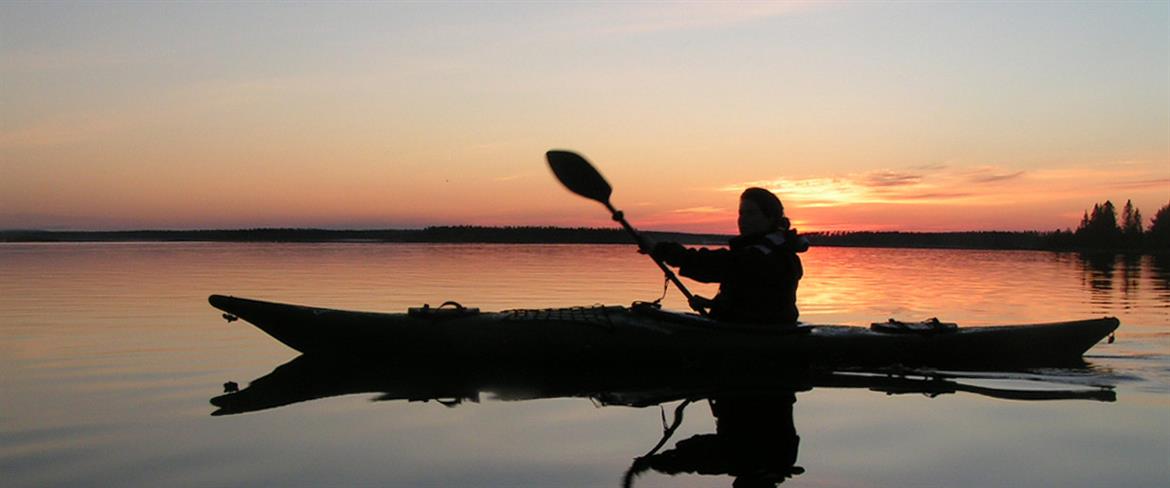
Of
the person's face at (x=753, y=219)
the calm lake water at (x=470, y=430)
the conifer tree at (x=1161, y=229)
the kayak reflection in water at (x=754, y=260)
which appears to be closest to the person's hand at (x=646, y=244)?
the kayak reflection in water at (x=754, y=260)

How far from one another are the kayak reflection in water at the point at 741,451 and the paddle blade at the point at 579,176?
2.97m

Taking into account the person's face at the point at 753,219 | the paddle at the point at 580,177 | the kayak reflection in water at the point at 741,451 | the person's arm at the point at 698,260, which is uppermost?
the paddle at the point at 580,177

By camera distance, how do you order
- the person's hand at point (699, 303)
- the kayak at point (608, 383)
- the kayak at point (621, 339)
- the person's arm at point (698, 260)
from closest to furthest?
1. the kayak at point (608, 383)
2. the person's arm at point (698, 260)
3. the kayak at point (621, 339)
4. the person's hand at point (699, 303)

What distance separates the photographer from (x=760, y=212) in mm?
6805

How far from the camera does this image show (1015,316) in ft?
44.0

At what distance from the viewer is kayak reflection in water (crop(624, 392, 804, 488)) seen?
431cm

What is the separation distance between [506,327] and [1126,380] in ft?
17.4

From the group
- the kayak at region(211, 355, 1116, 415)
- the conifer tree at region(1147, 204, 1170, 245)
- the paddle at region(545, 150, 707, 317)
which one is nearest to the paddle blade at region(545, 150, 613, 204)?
the paddle at region(545, 150, 707, 317)

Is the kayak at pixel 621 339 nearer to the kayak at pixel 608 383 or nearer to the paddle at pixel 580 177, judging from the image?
the kayak at pixel 608 383

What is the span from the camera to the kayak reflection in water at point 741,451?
4.31 metres

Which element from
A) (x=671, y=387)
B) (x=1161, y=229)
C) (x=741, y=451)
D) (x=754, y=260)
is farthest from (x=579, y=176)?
(x=1161, y=229)

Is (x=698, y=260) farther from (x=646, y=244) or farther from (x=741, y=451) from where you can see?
(x=741, y=451)

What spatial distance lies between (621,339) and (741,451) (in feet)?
8.49

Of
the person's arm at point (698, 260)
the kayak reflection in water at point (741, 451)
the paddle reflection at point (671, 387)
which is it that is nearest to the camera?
the kayak reflection in water at point (741, 451)
